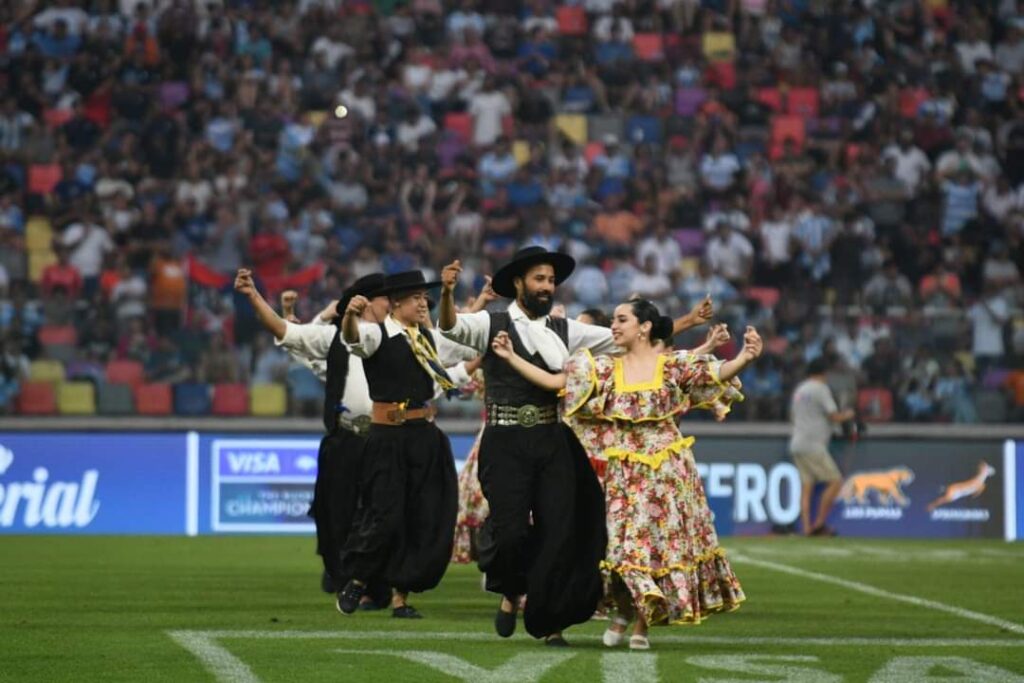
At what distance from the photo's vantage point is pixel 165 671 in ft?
31.6

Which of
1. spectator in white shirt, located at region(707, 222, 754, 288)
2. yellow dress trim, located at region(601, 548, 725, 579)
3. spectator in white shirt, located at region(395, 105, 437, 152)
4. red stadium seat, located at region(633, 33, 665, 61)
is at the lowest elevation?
yellow dress trim, located at region(601, 548, 725, 579)

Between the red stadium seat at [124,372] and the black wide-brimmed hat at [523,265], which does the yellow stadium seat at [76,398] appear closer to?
the red stadium seat at [124,372]

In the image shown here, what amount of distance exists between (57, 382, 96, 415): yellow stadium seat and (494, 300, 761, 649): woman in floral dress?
13330 mm

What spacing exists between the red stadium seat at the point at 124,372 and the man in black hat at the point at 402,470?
35.1ft

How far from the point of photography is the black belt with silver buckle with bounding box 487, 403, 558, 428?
37.2 ft

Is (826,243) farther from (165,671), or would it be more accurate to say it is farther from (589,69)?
(165,671)

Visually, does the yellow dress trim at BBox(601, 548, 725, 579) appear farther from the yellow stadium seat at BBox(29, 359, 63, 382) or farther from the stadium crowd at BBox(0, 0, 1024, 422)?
the yellow stadium seat at BBox(29, 359, 63, 382)

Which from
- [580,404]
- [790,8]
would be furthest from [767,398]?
[580,404]

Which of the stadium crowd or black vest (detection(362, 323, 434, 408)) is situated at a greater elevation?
the stadium crowd

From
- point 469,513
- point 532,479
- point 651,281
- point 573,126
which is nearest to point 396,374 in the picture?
point 532,479

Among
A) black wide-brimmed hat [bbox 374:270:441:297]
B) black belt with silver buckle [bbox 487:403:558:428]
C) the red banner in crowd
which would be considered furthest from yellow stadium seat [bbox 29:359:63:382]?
black belt with silver buckle [bbox 487:403:558:428]

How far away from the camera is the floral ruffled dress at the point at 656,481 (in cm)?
1110

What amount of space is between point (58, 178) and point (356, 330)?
49.1 feet

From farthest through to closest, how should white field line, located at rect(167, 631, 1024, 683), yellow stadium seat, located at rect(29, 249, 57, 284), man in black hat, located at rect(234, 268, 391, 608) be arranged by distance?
1. yellow stadium seat, located at rect(29, 249, 57, 284)
2. man in black hat, located at rect(234, 268, 391, 608)
3. white field line, located at rect(167, 631, 1024, 683)
